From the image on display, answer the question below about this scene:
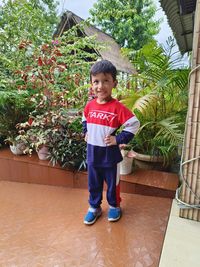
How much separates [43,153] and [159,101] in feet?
4.28

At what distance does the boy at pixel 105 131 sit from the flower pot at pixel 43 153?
0.82 m

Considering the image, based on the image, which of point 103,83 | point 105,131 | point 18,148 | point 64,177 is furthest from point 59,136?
point 103,83

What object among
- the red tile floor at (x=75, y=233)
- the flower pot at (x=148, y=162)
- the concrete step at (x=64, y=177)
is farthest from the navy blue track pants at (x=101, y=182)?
the flower pot at (x=148, y=162)

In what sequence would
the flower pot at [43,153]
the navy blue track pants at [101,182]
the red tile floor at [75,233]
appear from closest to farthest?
the red tile floor at [75,233] → the navy blue track pants at [101,182] → the flower pot at [43,153]

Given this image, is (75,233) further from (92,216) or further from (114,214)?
Result: (114,214)

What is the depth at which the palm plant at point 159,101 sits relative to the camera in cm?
191

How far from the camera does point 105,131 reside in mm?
1347

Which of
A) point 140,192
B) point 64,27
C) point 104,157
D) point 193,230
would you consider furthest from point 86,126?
point 64,27

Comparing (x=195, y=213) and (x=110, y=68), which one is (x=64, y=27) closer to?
(x=110, y=68)

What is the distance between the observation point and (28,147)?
7.32 ft

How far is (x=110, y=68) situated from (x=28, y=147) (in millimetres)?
1380

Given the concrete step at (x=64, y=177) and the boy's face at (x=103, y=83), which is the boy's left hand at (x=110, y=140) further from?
the concrete step at (x=64, y=177)

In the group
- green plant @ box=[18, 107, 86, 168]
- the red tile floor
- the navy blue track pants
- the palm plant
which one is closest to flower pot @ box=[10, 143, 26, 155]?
green plant @ box=[18, 107, 86, 168]

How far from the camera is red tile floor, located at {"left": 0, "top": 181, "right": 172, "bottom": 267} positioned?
49.1 inches
